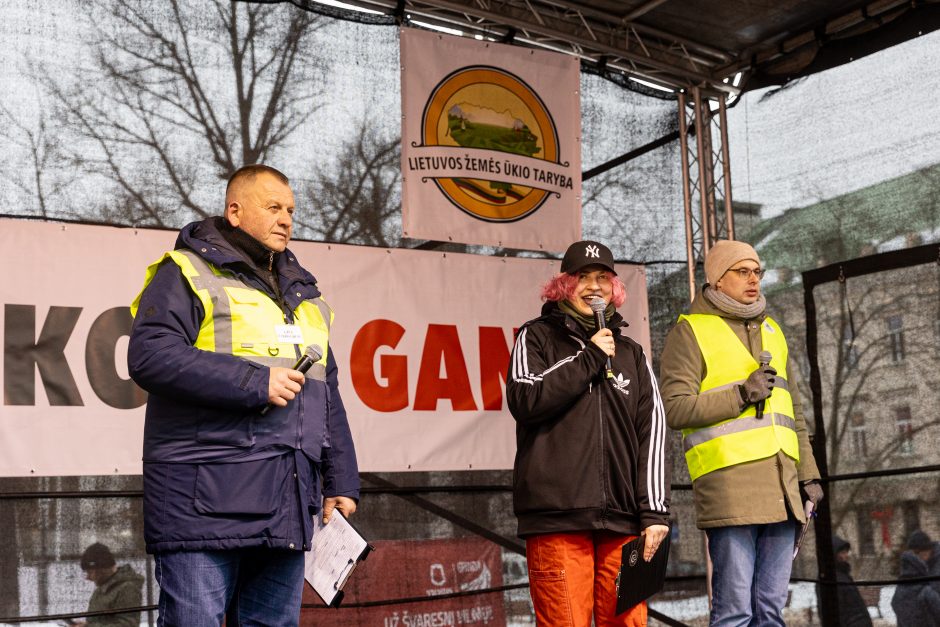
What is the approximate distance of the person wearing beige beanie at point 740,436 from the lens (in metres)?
2.98

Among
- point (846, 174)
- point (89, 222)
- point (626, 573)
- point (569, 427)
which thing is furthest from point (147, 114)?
point (846, 174)

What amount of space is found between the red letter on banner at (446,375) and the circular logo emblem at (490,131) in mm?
510

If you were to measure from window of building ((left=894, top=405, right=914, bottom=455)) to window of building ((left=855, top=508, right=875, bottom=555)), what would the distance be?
0.99 feet

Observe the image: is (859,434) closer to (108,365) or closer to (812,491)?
(812,491)

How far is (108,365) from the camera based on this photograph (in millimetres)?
3670

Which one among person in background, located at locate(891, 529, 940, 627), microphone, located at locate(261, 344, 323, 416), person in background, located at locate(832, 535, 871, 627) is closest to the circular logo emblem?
person in background, located at locate(832, 535, 871, 627)

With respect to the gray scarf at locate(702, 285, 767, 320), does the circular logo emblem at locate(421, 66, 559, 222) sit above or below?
above

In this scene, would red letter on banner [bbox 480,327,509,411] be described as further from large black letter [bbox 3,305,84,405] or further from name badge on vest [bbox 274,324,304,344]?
name badge on vest [bbox 274,324,304,344]

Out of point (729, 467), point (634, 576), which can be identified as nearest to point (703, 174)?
point (729, 467)

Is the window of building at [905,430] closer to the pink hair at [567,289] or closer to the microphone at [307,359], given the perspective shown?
the pink hair at [567,289]

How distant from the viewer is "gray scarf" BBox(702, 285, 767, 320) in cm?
317

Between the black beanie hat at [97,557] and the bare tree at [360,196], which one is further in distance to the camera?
the bare tree at [360,196]

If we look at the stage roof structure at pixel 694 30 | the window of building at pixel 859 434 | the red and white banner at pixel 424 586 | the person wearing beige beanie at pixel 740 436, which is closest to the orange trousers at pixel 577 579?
the person wearing beige beanie at pixel 740 436

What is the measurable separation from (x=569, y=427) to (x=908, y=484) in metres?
2.08
